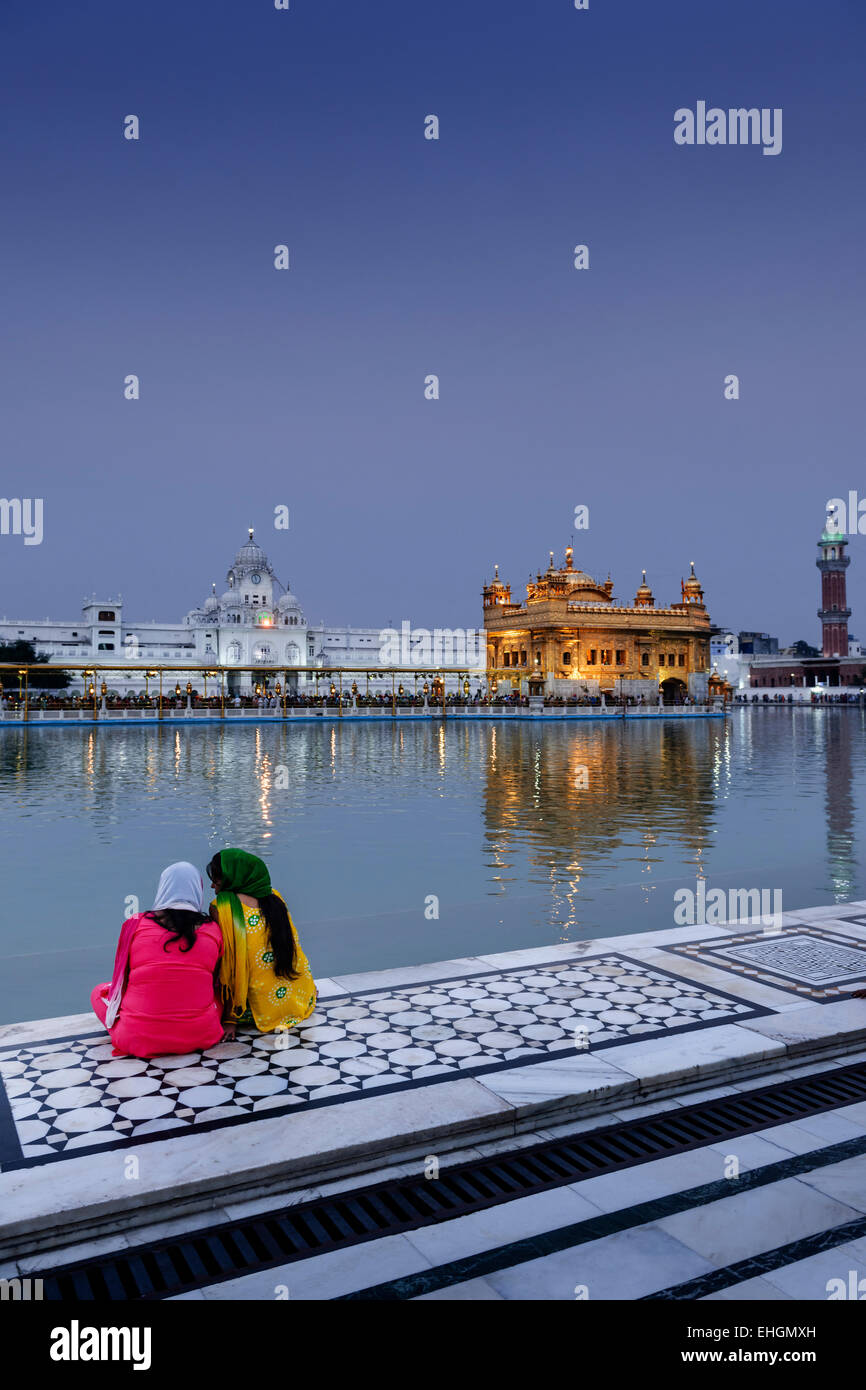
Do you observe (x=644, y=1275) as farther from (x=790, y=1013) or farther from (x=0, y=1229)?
(x=790, y=1013)

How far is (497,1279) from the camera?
2.77 m

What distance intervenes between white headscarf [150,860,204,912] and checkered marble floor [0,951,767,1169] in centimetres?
69

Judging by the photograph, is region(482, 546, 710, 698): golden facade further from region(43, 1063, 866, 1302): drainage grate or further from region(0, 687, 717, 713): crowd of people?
region(43, 1063, 866, 1302): drainage grate

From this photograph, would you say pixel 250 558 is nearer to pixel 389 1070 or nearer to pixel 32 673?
pixel 32 673

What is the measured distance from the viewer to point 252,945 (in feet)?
15.2

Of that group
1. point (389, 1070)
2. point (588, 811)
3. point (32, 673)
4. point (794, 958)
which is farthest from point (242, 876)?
point (32, 673)

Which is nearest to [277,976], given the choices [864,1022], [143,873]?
[864,1022]

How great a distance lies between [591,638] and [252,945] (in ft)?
190

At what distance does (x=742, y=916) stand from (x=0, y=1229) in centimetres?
544

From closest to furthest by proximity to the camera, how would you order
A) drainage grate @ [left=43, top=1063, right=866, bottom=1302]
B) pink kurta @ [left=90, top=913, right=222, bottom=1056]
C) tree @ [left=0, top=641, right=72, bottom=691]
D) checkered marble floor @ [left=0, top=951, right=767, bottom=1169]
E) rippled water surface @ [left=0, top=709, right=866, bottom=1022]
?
drainage grate @ [left=43, top=1063, right=866, bottom=1302], checkered marble floor @ [left=0, top=951, right=767, bottom=1169], pink kurta @ [left=90, top=913, right=222, bottom=1056], rippled water surface @ [left=0, top=709, right=866, bottom=1022], tree @ [left=0, top=641, right=72, bottom=691]

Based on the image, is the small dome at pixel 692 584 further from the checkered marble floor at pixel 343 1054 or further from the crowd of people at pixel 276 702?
the checkered marble floor at pixel 343 1054

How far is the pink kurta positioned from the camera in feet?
14.1

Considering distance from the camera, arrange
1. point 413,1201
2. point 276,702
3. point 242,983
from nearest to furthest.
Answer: point 413,1201
point 242,983
point 276,702

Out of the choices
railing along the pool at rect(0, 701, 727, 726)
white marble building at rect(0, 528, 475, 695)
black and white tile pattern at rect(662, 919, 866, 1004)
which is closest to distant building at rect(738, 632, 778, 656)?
white marble building at rect(0, 528, 475, 695)
